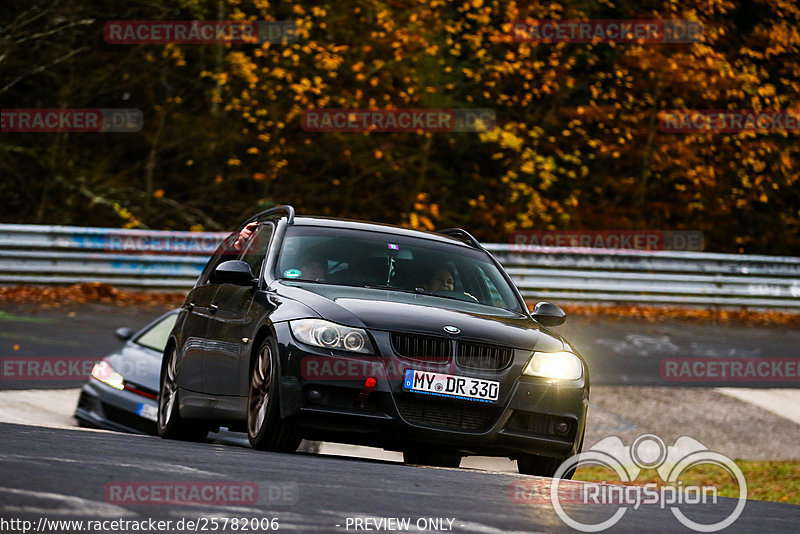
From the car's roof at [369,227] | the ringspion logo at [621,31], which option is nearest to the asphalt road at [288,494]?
the car's roof at [369,227]

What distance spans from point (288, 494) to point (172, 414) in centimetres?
414

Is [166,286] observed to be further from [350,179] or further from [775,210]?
[775,210]

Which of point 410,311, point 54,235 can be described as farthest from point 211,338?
point 54,235

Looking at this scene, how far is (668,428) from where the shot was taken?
14359 mm

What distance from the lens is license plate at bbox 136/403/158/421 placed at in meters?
11.2

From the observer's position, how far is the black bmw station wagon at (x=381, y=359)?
7523 millimetres

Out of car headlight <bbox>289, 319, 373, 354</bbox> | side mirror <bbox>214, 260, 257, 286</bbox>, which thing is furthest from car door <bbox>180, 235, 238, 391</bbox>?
car headlight <bbox>289, 319, 373, 354</bbox>

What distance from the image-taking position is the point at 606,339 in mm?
19922

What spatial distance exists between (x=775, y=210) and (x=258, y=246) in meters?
22.5

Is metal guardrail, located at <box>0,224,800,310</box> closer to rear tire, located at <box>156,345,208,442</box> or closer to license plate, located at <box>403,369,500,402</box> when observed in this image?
rear tire, located at <box>156,345,208,442</box>

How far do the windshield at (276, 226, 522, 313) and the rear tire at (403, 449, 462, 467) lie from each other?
3.35 feet

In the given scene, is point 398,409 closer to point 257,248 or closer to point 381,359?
point 381,359

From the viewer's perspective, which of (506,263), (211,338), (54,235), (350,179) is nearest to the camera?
(211,338)

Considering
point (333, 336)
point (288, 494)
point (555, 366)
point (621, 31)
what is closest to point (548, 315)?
point (555, 366)
